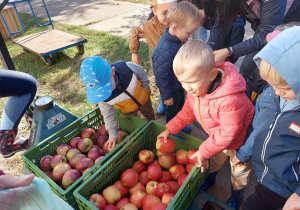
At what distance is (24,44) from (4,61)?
3.26 meters

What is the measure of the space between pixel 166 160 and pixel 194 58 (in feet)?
3.30

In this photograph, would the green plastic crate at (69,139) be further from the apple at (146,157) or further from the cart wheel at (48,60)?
the cart wheel at (48,60)

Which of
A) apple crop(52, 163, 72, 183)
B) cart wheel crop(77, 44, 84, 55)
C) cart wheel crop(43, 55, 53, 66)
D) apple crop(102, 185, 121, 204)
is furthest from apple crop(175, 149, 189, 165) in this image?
cart wheel crop(77, 44, 84, 55)

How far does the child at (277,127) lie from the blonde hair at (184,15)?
87 centimetres

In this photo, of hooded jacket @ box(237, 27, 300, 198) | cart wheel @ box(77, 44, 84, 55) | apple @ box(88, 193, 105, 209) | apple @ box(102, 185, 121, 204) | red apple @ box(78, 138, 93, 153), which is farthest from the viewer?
cart wheel @ box(77, 44, 84, 55)

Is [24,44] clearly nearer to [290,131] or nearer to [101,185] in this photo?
[101,185]

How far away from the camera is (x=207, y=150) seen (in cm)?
170

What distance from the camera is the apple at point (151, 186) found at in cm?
193

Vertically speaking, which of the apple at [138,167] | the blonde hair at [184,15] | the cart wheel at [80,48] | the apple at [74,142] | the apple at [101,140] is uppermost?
the blonde hair at [184,15]

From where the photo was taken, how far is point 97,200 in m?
1.72

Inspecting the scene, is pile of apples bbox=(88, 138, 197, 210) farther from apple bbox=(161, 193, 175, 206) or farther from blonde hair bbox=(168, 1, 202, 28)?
blonde hair bbox=(168, 1, 202, 28)

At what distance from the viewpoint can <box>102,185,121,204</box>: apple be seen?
5.98ft

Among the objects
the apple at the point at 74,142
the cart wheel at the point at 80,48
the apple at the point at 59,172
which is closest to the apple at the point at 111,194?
the apple at the point at 59,172

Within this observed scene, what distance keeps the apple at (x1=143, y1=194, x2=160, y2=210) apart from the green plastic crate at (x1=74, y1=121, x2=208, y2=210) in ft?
0.70
